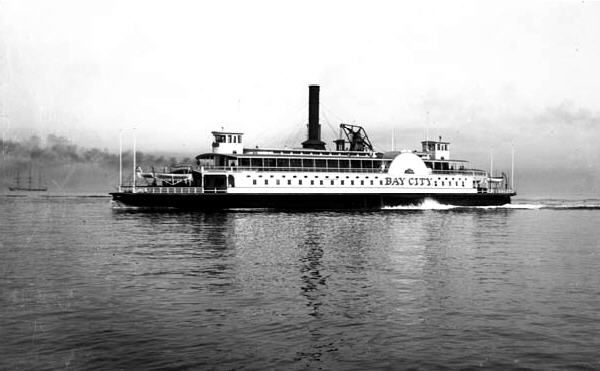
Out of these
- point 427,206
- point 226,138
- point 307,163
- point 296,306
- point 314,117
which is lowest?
point 296,306

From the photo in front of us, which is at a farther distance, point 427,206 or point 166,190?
point 427,206

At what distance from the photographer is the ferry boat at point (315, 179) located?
62.5 meters

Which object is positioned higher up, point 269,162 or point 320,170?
point 269,162

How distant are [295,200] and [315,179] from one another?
4.33 metres

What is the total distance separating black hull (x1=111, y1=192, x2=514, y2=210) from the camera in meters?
60.2

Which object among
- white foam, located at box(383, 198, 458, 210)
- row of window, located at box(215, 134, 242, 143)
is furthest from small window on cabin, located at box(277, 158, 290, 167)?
white foam, located at box(383, 198, 458, 210)

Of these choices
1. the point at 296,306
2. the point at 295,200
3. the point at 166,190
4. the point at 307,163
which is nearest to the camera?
the point at 296,306

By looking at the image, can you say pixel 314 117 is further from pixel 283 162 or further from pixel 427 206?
pixel 427 206

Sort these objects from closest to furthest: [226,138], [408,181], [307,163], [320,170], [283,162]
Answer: [226,138]
[283,162]
[307,163]
[320,170]
[408,181]

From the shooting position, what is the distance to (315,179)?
2697 inches

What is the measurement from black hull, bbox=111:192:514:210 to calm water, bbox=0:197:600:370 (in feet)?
93.2

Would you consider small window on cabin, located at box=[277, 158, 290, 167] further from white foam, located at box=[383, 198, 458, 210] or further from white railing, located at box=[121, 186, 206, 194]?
white foam, located at box=[383, 198, 458, 210]

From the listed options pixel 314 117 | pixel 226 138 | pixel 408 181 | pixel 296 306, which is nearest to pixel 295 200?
pixel 226 138

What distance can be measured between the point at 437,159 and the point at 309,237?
1838 inches
